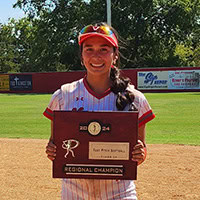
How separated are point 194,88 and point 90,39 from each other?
24980 millimetres

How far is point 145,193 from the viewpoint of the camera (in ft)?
15.8

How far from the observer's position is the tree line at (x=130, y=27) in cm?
3697

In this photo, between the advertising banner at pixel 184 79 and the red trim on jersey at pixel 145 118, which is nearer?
the red trim on jersey at pixel 145 118

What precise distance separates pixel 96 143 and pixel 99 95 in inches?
14.2

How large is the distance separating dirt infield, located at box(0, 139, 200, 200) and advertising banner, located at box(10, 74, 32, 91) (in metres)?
24.4

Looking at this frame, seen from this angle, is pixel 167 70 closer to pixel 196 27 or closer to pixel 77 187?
pixel 196 27

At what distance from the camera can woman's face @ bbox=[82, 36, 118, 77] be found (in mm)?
2221

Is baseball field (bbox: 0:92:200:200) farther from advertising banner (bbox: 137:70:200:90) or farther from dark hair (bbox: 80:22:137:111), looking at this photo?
advertising banner (bbox: 137:70:200:90)

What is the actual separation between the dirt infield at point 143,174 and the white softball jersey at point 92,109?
8.24 feet

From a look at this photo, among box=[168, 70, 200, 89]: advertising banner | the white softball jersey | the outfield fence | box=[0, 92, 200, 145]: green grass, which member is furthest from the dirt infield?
box=[168, 70, 200, 89]: advertising banner

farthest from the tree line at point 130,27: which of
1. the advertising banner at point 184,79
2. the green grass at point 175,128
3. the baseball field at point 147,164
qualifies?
the baseball field at point 147,164

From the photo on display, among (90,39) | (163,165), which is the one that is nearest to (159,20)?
(163,165)

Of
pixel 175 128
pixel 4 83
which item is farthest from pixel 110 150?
pixel 4 83

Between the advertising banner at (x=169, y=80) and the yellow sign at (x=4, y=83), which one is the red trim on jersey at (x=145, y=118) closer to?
the advertising banner at (x=169, y=80)
